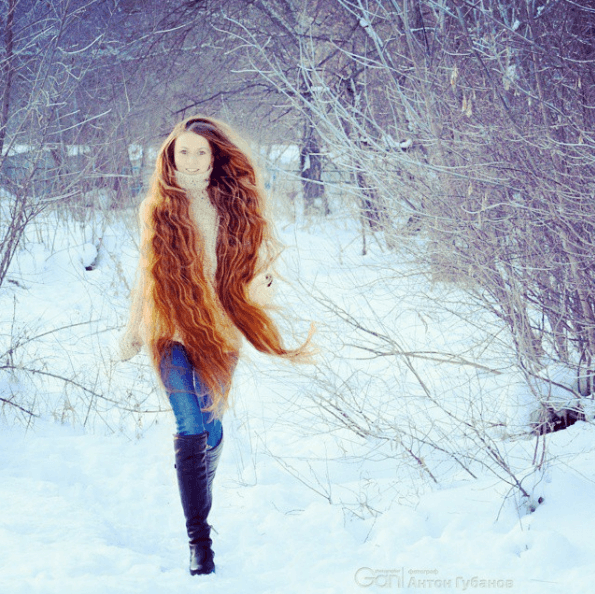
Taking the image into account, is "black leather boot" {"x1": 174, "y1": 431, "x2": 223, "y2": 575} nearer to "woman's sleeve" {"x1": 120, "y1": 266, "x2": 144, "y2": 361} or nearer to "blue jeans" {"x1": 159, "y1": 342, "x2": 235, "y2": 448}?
"blue jeans" {"x1": 159, "y1": 342, "x2": 235, "y2": 448}

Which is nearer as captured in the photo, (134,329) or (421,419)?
(134,329)

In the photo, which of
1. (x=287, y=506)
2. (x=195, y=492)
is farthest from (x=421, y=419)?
(x=195, y=492)

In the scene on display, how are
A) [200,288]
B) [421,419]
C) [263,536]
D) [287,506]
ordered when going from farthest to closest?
[421,419]
[287,506]
[263,536]
[200,288]

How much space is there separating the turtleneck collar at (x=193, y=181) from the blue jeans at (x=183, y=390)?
548 millimetres

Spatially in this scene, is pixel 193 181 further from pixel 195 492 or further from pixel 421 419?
pixel 421 419

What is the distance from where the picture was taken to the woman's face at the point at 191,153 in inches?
84.8

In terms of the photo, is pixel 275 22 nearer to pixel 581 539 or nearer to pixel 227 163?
pixel 227 163

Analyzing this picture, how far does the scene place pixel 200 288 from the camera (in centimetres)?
215

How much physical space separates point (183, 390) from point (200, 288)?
13.9 inches

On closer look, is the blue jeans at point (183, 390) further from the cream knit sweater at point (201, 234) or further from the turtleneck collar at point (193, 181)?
the turtleneck collar at point (193, 181)

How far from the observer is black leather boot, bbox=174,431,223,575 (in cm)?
201

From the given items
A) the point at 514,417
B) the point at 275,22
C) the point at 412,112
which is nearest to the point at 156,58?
the point at 275,22

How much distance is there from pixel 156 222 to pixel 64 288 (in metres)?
4.65

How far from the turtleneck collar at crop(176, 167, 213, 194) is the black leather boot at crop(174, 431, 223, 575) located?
2.75 feet
